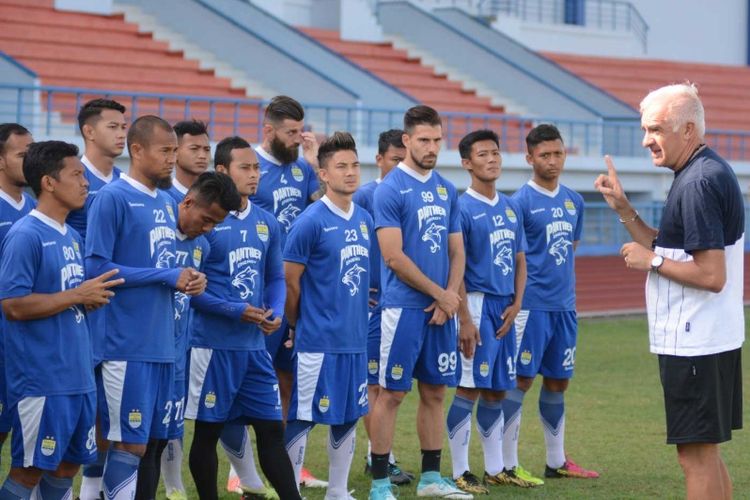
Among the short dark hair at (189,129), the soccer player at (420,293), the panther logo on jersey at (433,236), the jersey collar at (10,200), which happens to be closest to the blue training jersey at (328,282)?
the soccer player at (420,293)

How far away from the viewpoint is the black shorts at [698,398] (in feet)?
18.2

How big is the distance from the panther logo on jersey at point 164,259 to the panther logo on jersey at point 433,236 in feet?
6.01

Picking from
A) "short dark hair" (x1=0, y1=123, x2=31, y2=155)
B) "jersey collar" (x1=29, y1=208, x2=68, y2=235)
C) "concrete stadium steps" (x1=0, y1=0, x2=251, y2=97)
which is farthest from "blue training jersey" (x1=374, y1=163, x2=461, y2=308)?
"concrete stadium steps" (x1=0, y1=0, x2=251, y2=97)

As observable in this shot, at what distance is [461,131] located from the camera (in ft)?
75.2

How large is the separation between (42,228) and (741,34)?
2968 centimetres

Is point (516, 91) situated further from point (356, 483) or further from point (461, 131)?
point (356, 483)

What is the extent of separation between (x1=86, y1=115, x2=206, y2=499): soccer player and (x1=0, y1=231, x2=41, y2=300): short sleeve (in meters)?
0.42

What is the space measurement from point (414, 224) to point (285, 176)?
3.57 ft

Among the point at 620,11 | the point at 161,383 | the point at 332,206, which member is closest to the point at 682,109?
the point at 332,206

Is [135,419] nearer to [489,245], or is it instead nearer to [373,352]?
[373,352]

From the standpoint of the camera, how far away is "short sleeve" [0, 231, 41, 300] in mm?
5566

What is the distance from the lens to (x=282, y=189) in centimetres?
820

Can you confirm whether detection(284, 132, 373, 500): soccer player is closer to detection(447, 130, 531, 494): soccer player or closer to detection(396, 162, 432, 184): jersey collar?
detection(396, 162, 432, 184): jersey collar

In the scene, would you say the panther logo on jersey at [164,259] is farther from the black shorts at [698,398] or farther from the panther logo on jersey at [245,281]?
the black shorts at [698,398]
